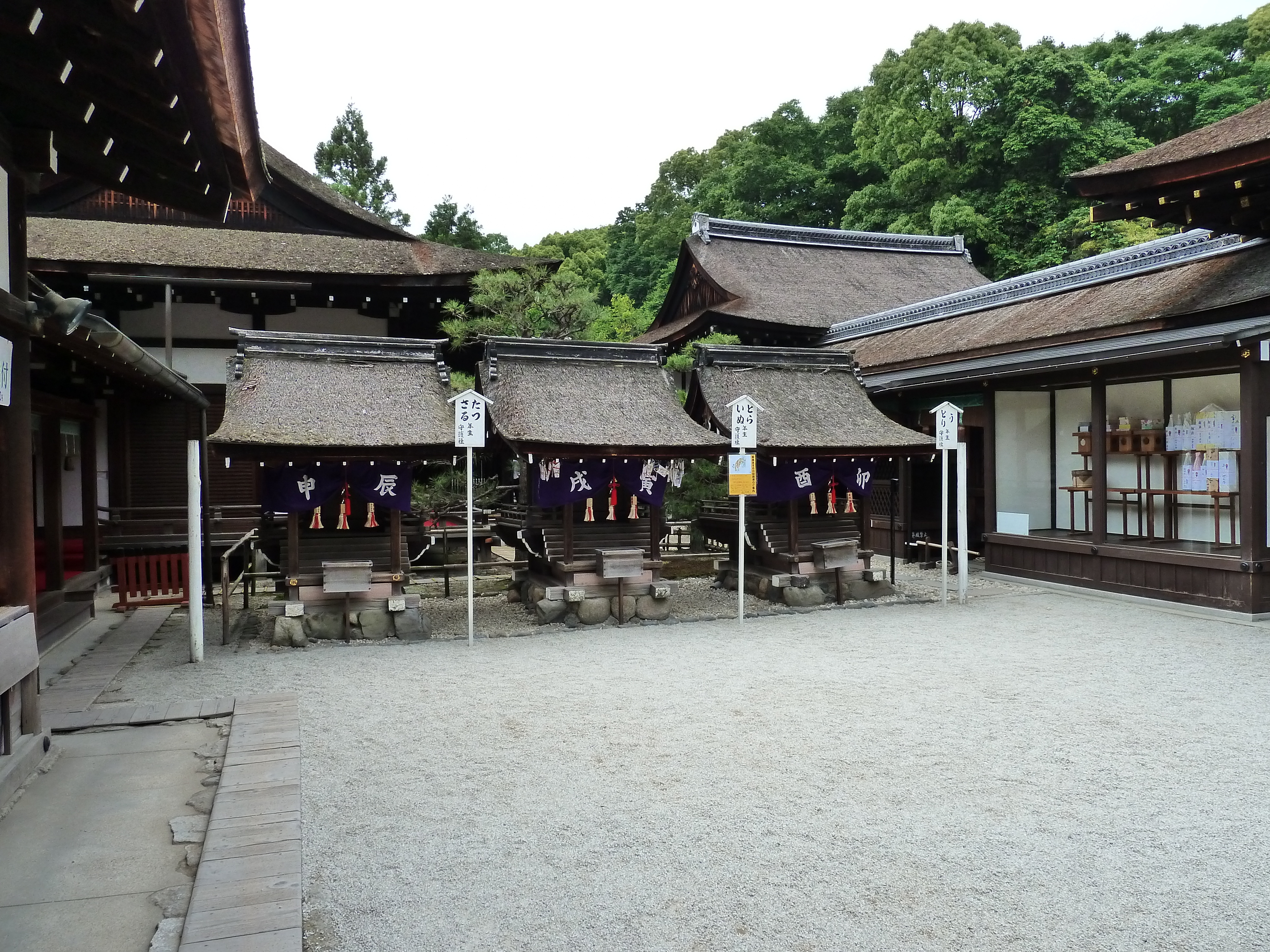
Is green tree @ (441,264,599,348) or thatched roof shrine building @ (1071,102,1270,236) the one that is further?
green tree @ (441,264,599,348)

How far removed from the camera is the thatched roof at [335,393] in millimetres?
9047

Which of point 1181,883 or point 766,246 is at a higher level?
point 766,246

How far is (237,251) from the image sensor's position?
13.8 m

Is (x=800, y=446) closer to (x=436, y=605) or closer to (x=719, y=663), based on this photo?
(x=719, y=663)

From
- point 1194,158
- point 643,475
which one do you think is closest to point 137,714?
point 643,475

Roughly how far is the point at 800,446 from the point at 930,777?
6.27 m

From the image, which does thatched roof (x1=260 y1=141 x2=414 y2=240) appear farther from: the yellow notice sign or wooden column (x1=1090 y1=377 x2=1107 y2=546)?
wooden column (x1=1090 y1=377 x2=1107 y2=546)

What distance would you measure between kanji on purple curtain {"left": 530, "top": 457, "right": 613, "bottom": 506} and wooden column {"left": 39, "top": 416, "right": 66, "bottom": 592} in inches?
215

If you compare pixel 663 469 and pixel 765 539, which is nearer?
pixel 663 469

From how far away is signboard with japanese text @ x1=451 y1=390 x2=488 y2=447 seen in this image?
9008 mm

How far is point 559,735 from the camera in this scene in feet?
19.5

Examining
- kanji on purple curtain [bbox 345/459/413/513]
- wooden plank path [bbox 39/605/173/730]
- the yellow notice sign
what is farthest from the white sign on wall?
wooden plank path [bbox 39/605/173/730]

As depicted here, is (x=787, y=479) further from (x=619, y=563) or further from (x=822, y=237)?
(x=822, y=237)

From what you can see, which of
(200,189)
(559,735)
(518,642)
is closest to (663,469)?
(518,642)
